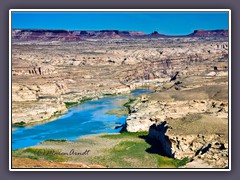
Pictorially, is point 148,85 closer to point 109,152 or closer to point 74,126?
point 74,126

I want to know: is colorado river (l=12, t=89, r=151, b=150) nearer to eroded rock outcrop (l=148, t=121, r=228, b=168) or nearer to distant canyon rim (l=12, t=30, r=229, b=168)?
distant canyon rim (l=12, t=30, r=229, b=168)

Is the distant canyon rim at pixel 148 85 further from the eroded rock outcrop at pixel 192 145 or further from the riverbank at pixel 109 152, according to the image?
the riverbank at pixel 109 152

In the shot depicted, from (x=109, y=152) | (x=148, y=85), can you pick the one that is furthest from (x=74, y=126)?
(x=148, y=85)

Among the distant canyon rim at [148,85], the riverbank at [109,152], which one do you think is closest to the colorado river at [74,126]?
the distant canyon rim at [148,85]

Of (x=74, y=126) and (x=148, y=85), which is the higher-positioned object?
(x=148, y=85)

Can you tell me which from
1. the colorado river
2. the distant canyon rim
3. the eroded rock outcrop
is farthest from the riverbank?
the colorado river

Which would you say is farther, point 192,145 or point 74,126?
point 74,126
